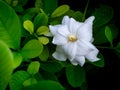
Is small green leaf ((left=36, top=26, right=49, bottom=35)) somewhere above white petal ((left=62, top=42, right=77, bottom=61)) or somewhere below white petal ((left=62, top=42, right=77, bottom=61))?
above

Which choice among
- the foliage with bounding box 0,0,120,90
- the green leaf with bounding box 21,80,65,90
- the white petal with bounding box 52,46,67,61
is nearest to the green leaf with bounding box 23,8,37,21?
the foliage with bounding box 0,0,120,90

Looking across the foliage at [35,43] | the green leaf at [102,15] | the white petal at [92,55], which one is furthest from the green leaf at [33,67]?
the green leaf at [102,15]

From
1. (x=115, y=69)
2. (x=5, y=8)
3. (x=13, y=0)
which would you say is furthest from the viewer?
(x=115, y=69)

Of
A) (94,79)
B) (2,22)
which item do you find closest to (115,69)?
(94,79)

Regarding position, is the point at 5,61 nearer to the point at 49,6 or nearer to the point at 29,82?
the point at 29,82

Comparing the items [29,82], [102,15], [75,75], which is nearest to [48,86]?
[29,82]

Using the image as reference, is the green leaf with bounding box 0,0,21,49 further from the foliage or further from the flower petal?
the flower petal

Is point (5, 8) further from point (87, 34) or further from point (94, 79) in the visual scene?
point (94, 79)
